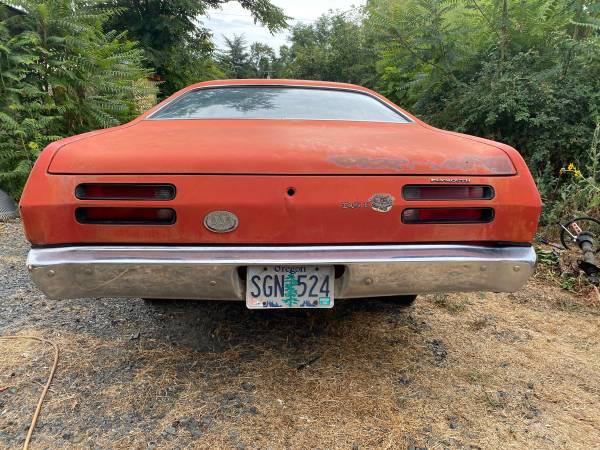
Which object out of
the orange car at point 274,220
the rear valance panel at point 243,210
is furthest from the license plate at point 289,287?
the rear valance panel at point 243,210

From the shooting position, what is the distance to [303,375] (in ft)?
6.94

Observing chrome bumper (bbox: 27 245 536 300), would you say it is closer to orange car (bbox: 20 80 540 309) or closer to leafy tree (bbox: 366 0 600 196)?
orange car (bbox: 20 80 540 309)

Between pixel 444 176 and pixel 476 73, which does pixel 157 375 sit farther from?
pixel 476 73

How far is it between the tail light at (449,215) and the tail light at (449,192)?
0.05 m

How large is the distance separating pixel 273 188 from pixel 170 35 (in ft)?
43.0

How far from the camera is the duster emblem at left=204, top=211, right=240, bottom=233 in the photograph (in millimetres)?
1717

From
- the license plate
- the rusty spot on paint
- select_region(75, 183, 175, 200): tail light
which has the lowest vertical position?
the license plate

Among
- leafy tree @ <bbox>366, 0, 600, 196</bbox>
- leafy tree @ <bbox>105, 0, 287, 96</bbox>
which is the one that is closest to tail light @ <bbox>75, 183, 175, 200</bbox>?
leafy tree @ <bbox>366, 0, 600, 196</bbox>

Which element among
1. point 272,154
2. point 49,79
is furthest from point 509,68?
point 49,79

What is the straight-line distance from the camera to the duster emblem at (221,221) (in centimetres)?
172

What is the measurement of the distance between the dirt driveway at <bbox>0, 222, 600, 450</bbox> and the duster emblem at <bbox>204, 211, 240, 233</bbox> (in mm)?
783

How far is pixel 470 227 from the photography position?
1.81 metres

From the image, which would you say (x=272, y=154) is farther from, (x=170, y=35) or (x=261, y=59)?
(x=261, y=59)

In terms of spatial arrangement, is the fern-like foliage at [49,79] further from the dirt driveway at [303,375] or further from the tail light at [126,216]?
the tail light at [126,216]
